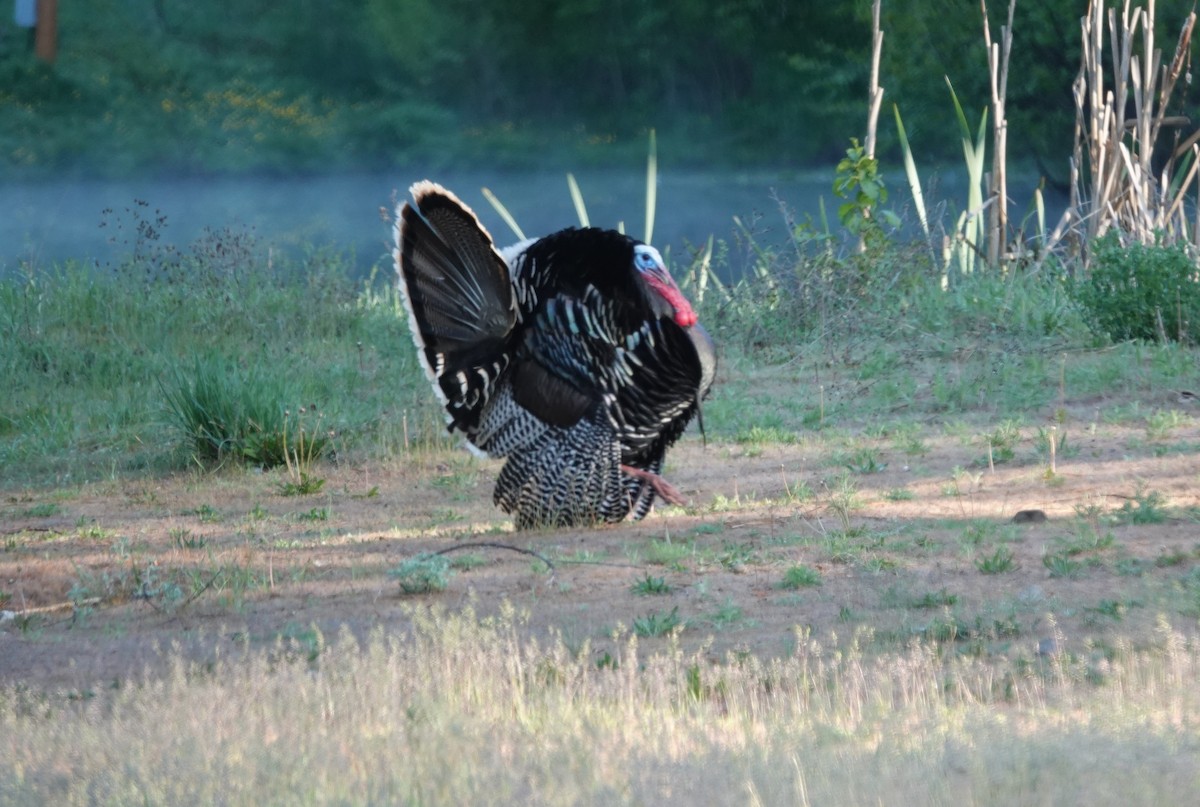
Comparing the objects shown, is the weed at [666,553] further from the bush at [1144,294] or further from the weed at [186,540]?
the bush at [1144,294]

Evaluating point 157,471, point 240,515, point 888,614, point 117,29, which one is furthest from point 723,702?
point 117,29

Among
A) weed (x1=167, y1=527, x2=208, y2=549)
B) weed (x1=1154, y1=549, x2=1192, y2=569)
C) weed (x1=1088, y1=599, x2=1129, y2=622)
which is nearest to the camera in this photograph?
weed (x1=1088, y1=599, x2=1129, y2=622)

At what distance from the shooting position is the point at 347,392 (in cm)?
984

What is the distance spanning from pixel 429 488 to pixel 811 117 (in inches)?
434

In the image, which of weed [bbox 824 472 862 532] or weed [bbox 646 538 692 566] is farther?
weed [bbox 824 472 862 532]

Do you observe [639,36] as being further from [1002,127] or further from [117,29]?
[1002,127]

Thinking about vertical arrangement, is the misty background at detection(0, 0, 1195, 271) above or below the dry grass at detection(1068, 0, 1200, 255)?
above

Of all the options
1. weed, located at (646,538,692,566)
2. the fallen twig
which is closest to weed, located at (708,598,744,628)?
weed, located at (646,538,692,566)

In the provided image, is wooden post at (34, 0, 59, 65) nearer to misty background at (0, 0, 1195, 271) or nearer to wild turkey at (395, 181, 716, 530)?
wild turkey at (395, 181, 716, 530)

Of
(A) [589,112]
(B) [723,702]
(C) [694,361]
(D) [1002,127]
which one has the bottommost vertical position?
(B) [723,702]

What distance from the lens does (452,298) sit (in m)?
6.39

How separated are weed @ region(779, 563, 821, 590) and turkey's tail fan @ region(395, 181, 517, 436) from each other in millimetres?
1894

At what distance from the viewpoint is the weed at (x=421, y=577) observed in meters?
5.07

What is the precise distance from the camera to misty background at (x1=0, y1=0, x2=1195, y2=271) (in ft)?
52.0
